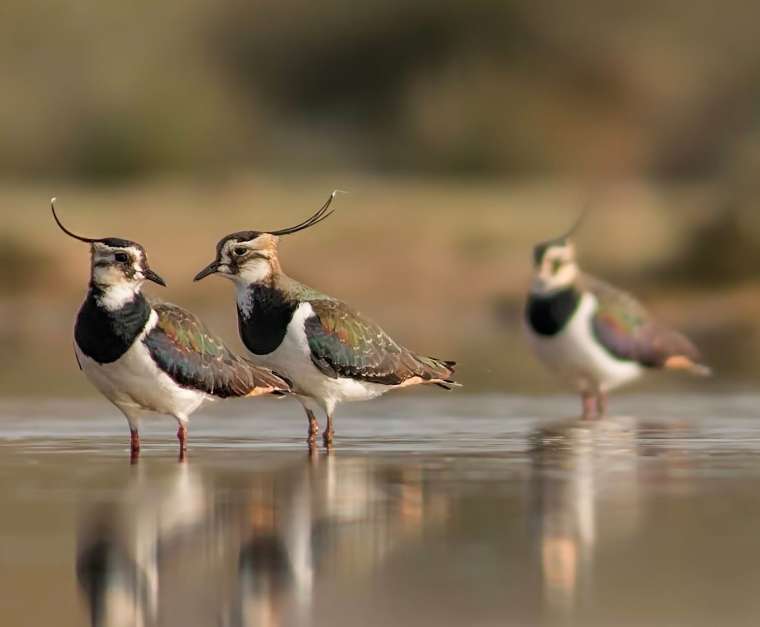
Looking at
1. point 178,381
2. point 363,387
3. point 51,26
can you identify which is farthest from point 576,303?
point 51,26

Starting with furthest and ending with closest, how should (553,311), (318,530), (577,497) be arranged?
(553,311)
(577,497)
(318,530)

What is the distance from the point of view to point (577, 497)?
11117mm

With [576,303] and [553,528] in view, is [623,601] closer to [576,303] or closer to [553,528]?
[553,528]

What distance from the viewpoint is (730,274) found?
28688 mm

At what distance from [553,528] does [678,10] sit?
4164 centimetres

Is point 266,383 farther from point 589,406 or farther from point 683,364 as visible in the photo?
point 683,364

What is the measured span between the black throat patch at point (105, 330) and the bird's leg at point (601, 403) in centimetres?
514

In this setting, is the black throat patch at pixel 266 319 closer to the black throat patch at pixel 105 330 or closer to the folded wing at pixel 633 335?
the black throat patch at pixel 105 330

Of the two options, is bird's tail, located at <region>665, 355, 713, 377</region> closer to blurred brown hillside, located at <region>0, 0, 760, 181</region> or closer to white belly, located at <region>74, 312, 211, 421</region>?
white belly, located at <region>74, 312, 211, 421</region>

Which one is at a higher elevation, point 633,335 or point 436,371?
point 633,335

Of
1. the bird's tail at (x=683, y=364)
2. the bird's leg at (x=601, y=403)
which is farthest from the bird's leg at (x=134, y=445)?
the bird's tail at (x=683, y=364)

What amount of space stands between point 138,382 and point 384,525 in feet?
9.43

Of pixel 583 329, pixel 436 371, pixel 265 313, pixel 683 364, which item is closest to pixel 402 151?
pixel 683 364

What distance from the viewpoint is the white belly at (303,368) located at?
43.3 feet
